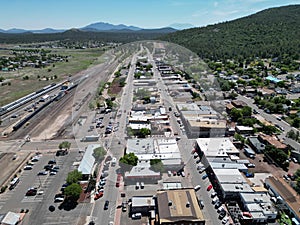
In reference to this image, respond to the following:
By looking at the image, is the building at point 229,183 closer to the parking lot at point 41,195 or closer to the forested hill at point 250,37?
the parking lot at point 41,195

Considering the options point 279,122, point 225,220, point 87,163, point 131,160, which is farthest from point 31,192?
point 279,122

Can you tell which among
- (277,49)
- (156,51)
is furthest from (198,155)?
(277,49)

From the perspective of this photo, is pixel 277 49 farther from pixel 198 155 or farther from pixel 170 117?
pixel 198 155

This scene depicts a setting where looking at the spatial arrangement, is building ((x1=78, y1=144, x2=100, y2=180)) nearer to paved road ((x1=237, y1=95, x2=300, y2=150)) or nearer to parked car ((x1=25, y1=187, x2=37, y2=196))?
parked car ((x1=25, y1=187, x2=37, y2=196))

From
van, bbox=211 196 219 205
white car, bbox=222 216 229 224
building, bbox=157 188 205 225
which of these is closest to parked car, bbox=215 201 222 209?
van, bbox=211 196 219 205

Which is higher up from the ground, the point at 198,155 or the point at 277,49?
the point at 277,49

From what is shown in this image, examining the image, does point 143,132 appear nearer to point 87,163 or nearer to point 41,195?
point 87,163
